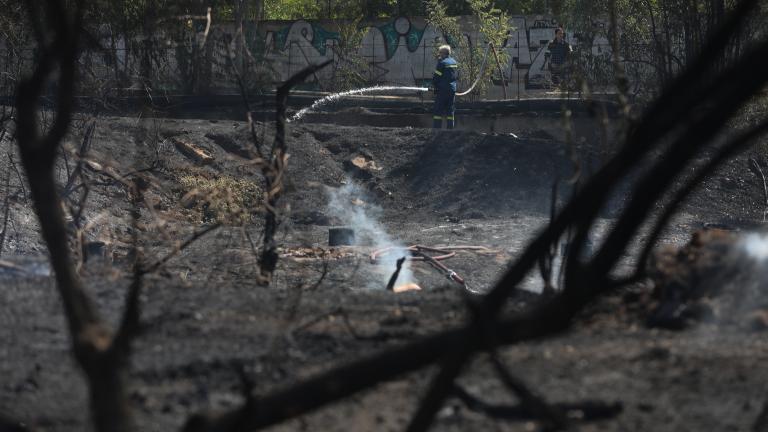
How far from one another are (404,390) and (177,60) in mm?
15021

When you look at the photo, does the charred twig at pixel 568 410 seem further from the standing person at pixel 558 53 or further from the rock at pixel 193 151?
the standing person at pixel 558 53

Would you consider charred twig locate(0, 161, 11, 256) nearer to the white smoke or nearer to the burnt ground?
the burnt ground

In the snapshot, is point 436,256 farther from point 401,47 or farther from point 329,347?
point 401,47

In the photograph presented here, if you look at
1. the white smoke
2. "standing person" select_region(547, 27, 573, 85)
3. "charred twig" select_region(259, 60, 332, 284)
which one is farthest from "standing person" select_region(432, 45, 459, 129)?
"charred twig" select_region(259, 60, 332, 284)

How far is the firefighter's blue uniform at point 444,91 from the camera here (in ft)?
57.9

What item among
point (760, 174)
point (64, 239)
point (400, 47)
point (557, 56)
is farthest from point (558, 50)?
point (64, 239)

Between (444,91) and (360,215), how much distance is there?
363cm

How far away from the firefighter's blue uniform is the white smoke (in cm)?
271

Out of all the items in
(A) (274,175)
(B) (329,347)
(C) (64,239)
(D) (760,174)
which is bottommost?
(D) (760,174)

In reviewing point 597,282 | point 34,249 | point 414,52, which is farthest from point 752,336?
point 414,52

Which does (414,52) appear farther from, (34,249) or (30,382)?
(30,382)

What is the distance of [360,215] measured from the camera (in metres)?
15.7

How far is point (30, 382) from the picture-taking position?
4879 mm

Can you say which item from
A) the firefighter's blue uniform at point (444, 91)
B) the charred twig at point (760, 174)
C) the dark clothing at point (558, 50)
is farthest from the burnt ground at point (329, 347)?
the dark clothing at point (558, 50)
